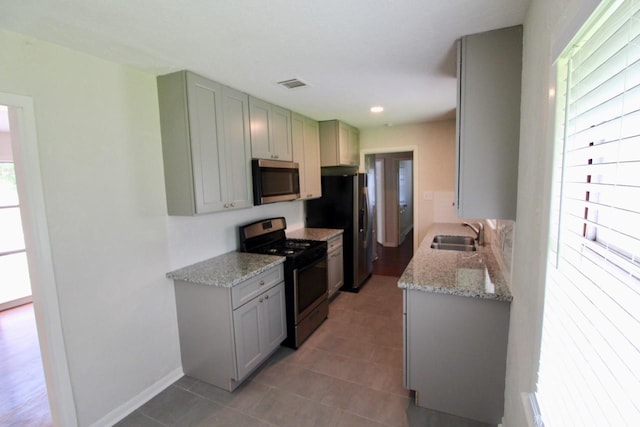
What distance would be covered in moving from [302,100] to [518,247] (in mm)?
2230

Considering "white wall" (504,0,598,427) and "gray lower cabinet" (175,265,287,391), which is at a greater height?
"white wall" (504,0,598,427)

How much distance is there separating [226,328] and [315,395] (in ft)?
2.62

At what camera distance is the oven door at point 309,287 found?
268cm

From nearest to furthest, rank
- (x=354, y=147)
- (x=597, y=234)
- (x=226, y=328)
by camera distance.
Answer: (x=597, y=234) < (x=226, y=328) < (x=354, y=147)

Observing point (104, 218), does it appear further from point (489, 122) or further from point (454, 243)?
point (454, 243)

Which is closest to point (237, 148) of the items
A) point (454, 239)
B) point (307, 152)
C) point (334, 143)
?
point (307, 152)

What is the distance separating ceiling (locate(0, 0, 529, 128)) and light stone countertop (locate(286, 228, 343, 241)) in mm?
1704

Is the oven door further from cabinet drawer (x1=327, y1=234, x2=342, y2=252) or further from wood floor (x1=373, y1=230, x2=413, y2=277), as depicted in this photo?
wood floor (x1=373, y1=230, x2=413, y2=277)

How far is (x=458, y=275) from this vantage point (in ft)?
6.58

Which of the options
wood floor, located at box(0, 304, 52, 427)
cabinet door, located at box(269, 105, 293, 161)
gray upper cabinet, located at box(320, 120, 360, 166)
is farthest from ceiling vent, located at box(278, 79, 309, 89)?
wood floor, located at box(0, 304, 52, 427)

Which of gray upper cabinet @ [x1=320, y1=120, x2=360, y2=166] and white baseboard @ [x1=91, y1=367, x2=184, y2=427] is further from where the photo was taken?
gray upper cabinet @ [x1=320, y1=120, x2=360, y2=166]

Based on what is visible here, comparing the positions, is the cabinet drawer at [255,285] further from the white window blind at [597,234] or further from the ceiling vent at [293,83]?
the white window blind at [597,234]

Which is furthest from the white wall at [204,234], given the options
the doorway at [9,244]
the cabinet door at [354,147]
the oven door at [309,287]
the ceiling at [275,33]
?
the doorway at [9,244]

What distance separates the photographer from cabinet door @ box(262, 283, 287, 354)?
8.02 feet
